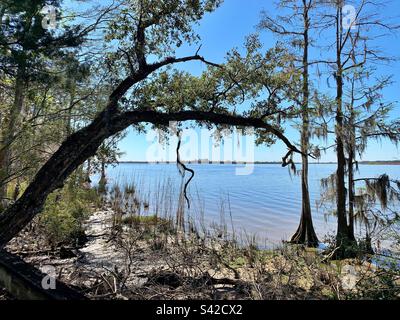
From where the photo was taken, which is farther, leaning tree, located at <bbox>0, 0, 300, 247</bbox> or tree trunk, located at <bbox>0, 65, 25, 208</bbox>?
tree trunk, located at <bbox>0, 65, 25, 208</bbox>

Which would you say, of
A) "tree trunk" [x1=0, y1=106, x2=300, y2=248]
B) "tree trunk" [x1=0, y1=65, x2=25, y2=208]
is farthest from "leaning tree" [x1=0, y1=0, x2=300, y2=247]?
"tree trunk" [x1=0, y1=65, x2=25, y2=208]

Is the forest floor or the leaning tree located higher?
the leaning tree

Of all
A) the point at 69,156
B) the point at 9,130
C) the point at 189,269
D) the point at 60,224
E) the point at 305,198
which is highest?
the point at 9,130

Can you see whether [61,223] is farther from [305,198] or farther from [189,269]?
[305,198]

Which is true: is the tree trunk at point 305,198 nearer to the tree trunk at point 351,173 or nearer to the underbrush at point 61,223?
the tree trunk at point 351,173

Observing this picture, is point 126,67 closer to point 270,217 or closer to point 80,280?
point 80,280

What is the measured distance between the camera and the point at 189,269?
4.49 meters

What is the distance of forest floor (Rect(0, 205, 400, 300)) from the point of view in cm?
337

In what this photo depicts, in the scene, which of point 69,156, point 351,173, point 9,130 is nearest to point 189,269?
point 69,156

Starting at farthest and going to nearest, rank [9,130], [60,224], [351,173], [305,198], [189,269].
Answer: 1. [305,198]
2. [351,173]
3. [60,224]
4. [9,130]
5. [189,269]

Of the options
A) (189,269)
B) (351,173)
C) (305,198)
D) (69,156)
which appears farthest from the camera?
(305,198)

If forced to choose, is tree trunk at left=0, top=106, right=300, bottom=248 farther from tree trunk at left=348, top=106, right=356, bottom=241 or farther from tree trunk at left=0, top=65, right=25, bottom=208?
tree trunk at left=348, top=106, right=356, bottom=241
